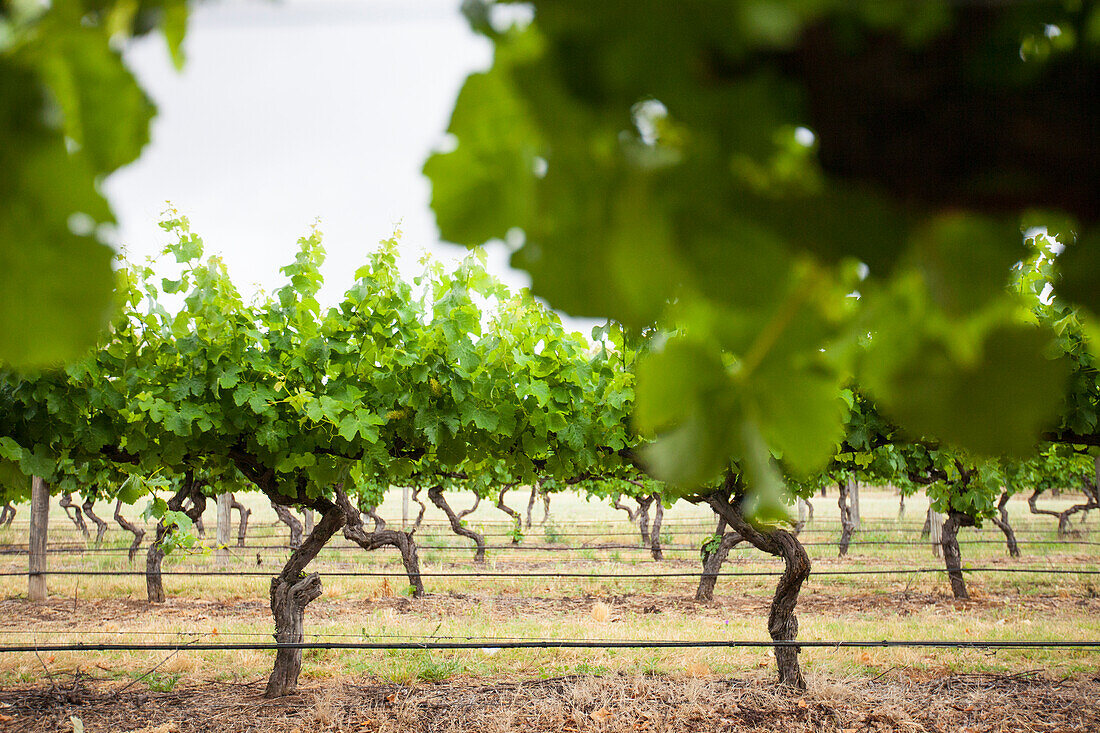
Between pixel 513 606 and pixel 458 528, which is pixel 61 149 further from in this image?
pixel 458 528

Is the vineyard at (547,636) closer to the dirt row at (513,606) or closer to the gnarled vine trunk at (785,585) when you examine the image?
the dirt row at (513,606)

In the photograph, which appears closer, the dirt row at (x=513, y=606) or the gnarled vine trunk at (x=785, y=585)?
the gnarled vine trunk at (x=785, y=585)

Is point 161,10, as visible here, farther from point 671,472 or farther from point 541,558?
point 541,558

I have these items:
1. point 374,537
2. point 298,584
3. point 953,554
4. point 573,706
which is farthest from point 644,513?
point 298,584

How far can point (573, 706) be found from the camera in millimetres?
5934

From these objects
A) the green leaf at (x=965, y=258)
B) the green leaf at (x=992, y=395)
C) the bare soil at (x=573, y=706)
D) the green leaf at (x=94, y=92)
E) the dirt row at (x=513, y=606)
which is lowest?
the dirt row at (x=513, y=606)

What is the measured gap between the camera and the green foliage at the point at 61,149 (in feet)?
0.92

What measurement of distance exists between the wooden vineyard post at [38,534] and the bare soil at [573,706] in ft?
14.7

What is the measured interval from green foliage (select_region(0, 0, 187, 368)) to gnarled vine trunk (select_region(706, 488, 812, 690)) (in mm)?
6201

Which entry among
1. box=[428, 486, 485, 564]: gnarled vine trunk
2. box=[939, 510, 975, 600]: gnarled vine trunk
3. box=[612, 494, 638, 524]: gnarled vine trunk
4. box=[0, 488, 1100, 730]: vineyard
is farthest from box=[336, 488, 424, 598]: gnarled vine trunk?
box=[939, 510, 975, 600]: gnarled vine trunk

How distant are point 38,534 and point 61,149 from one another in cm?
1300

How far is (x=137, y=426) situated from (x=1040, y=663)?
9.10 m

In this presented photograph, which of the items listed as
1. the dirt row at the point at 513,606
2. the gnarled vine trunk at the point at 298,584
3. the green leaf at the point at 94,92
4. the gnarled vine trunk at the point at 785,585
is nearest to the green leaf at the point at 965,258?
the green leaf at the point at 94,92

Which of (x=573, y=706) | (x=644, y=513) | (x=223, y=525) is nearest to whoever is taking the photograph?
(x=573, y=706)
